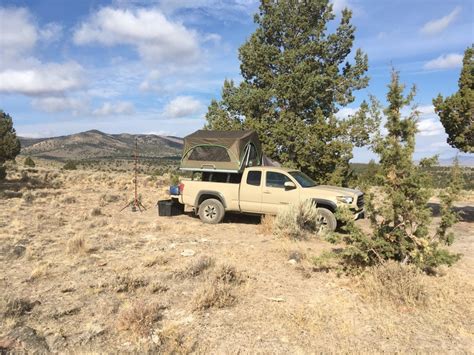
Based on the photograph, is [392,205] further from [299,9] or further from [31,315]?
[299,9]

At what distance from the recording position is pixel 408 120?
5.92 metres

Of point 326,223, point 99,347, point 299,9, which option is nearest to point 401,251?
point 326,223

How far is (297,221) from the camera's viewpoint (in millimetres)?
9961

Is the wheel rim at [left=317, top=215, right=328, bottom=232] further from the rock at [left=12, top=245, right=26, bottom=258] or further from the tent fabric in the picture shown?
the rock at [left=12, top=245, right=26, bottom=258]

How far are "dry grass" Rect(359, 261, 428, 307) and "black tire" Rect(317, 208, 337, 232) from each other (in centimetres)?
426

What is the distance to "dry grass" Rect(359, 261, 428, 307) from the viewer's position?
17.3 feet

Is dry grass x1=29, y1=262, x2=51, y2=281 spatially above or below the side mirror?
below

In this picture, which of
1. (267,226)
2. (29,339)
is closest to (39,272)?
(29,339)

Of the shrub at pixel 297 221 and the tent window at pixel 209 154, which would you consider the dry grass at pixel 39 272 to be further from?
the tent window at pixel 209 154

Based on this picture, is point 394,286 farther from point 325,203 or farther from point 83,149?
point 83,149

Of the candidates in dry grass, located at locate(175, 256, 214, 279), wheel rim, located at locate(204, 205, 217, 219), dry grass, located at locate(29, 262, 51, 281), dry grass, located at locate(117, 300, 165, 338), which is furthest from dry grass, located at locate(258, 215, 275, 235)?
dry grass, located at locate(117, 300, 165, 338)

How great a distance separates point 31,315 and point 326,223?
7.55 m

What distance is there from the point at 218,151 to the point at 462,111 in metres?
7.89

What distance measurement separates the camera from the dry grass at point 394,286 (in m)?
5.26
